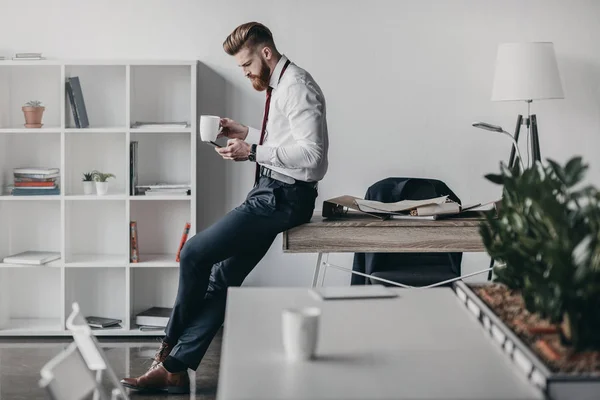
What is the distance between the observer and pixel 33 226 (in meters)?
5.40

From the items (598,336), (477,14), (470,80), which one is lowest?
(598,336)

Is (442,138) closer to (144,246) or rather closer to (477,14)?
(477,14)

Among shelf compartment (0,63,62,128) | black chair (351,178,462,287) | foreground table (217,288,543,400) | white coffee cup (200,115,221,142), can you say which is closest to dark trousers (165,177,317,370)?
white coffee cup (200,115,221,142)

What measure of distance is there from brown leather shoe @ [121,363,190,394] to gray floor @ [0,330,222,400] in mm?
38

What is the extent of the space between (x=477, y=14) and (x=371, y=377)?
4158mm

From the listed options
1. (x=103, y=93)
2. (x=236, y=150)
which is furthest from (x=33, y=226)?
(x=236, y=150)

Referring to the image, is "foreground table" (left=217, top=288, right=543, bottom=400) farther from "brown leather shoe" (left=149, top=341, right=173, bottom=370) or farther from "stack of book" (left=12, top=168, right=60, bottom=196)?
"stack of book" (left=12, top=168, right=60, bottom=196)

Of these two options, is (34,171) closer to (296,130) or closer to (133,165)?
(133,165)

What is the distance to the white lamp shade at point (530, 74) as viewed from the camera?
492 centimetres

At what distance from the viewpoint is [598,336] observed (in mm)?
1689

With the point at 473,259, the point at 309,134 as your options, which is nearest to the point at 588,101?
the point at 473,259

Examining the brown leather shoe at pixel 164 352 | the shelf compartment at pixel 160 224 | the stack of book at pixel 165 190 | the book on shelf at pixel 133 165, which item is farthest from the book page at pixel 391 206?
the shelf compartment at pixel 160 224

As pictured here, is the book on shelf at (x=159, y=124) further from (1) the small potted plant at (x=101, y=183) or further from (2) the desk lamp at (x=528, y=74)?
(2) the desk lamp at (x=528, y=74)

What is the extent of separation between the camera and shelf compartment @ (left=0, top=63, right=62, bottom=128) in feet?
17.4
